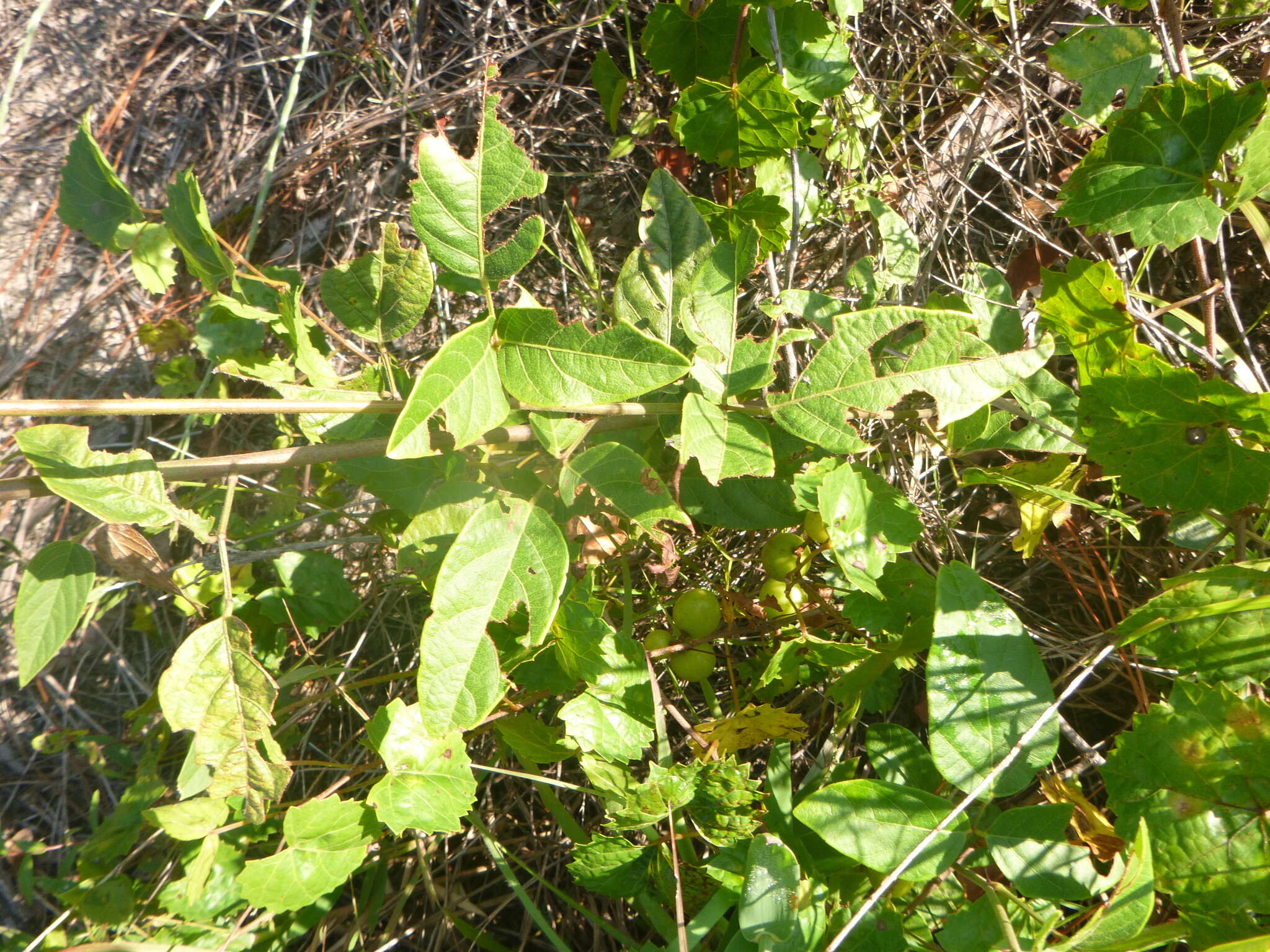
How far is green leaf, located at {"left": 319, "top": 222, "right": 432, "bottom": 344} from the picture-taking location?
1520mm

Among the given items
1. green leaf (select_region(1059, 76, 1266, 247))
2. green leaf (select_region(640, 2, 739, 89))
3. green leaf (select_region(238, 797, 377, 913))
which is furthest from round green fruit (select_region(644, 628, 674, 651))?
green leaf (select_region(640, 2, 739, 89))

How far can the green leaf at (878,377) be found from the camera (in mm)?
1338

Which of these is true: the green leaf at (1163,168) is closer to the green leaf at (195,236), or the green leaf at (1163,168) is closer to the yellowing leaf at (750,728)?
the yellowing leaf at (750,728)

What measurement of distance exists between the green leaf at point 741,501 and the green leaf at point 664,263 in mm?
355

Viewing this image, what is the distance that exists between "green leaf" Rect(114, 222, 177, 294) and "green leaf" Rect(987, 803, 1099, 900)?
224cm

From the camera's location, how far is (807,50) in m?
1.85

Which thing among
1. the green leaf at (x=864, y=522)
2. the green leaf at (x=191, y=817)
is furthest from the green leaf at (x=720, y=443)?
the green leaf at (x=191, y=817)

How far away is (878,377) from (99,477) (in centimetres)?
121

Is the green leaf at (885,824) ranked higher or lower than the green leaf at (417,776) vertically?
lower

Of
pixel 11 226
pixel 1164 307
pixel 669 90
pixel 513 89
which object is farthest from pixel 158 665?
pixel 1164 307

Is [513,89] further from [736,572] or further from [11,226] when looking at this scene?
[11,226]

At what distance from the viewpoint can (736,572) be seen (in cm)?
210

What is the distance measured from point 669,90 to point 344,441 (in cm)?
153

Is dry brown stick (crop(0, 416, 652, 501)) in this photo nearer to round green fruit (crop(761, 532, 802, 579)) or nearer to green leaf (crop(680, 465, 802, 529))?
green leaf (crop(680, 465, 802, 529))
